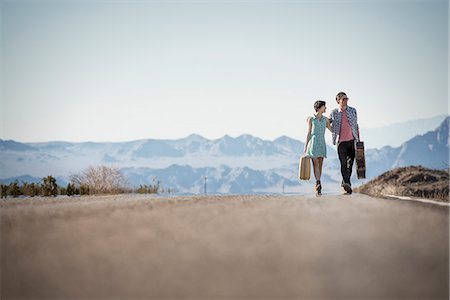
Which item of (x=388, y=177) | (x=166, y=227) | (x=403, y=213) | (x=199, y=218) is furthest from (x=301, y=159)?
(x=388, y=177)

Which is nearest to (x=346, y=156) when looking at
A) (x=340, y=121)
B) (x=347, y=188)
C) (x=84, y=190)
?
(x=340, y=121)

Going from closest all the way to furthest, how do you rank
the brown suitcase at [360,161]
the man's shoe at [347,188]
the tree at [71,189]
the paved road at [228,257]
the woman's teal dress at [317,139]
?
the paved road at [228,257] < the man's shoe at [347,188] < the brown suitcase at [360,161] < the woman's teal dress at [317,139] < the tree at [71,189]

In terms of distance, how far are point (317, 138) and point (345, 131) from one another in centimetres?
70

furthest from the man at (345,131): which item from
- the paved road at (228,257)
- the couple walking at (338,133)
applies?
the paved road at (228,257)

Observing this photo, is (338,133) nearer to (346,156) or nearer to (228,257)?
(346,156)

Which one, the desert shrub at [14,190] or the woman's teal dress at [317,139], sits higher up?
the woman's teal dress at [317,139]

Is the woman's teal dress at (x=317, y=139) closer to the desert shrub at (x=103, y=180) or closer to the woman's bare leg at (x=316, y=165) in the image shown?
the woman's bare leg at (x=316, y=165)

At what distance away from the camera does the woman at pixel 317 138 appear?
12906 millimetres

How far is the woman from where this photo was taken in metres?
12.9

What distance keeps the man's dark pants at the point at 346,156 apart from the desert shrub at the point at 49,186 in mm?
8520

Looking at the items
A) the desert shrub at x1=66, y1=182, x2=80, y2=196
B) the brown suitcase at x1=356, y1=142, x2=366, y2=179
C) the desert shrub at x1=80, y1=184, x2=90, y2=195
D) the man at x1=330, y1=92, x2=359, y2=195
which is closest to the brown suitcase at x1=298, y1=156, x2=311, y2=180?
the man at x1=330, y1=92, x2=359, y2=195

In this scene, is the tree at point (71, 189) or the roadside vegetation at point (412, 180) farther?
the roadside vegetation at point (412, 180)

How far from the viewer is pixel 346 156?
12938mm

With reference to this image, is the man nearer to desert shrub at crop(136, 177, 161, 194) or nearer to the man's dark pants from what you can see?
the man's dark pants
